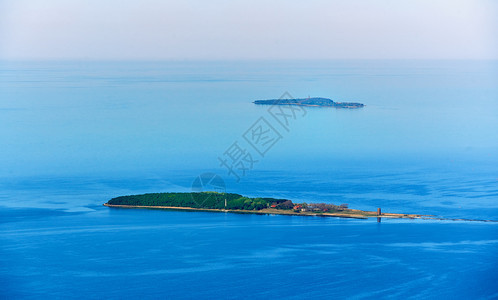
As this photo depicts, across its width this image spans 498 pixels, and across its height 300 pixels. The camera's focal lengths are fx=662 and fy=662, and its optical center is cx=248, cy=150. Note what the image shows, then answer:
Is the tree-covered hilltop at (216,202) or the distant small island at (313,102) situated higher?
the distant small island at (313,102)

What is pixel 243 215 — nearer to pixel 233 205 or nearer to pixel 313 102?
pixel 233 205

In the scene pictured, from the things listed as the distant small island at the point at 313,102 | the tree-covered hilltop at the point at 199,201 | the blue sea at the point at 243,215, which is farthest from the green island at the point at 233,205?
the distant small island at the point at 313,102

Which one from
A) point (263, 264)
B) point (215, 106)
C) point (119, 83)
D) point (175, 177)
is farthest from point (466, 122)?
point (119, 83)

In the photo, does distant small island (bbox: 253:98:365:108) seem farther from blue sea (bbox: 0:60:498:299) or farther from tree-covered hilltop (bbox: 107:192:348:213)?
tree-covered hilltop (bbox: 107:192:348:213)

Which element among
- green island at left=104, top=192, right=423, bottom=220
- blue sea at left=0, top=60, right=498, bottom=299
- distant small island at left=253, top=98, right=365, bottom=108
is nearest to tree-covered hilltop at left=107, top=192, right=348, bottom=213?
green island at left=104, top=192, right=423, bottom=220

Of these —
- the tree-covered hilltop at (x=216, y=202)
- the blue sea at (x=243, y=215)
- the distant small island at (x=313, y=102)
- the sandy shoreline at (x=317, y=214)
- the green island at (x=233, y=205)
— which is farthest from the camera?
the distant small island at (x=313, y=102)

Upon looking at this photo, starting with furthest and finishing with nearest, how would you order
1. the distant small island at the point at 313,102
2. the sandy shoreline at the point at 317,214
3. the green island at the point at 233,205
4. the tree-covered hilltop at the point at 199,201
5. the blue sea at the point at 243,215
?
the distant small island at the point at 313,102 < the tree-covered hilltop at the point at 199,201 < the green island at the point at 233,205 < the sandy shoreline at the point at 317,214 < the blue sea at the point at 243,215

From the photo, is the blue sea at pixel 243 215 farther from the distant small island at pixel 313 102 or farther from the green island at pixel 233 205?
the distant small island at pixel 313 102
